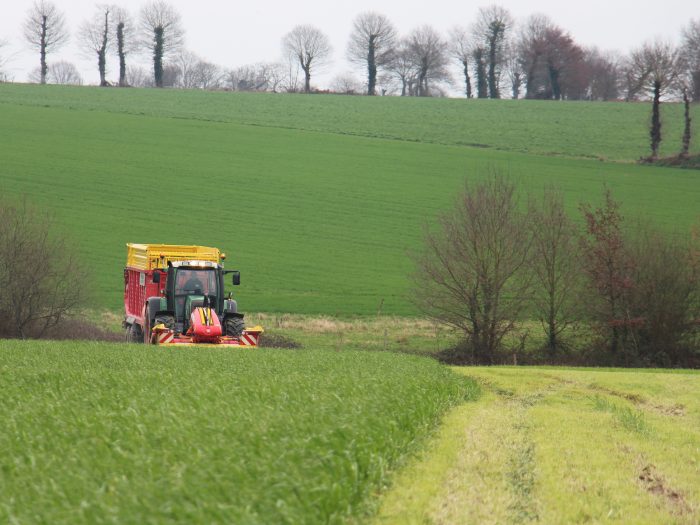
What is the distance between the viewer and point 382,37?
396 feet

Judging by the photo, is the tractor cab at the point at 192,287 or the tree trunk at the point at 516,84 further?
the tree trunk at the point at 516,84

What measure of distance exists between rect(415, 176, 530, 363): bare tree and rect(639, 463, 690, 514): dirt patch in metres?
26.2

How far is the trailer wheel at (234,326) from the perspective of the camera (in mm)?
25875

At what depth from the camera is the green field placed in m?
47.5

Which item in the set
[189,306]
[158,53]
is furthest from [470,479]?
[158,53]

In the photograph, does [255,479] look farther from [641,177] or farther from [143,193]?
[641,177]

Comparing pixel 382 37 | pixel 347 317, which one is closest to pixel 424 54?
pixel 382 37

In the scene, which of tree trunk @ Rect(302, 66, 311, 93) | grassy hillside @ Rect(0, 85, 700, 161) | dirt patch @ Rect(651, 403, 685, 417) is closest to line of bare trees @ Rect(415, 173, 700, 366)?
dirt patch @ Rect(651, 403, 685, 417)

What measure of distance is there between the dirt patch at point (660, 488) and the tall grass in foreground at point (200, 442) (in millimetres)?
2462

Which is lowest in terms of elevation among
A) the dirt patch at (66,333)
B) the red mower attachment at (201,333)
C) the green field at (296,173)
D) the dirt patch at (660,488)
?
the dirt patch at (66,333)

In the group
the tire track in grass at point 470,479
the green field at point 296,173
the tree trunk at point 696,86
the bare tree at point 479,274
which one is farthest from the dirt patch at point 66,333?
the tree trunk at point 696,86

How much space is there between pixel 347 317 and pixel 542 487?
3129cm

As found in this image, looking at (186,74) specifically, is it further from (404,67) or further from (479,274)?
(479,274)

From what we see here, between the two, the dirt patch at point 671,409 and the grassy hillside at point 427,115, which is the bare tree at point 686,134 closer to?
the grassy hillside at point 427,115
